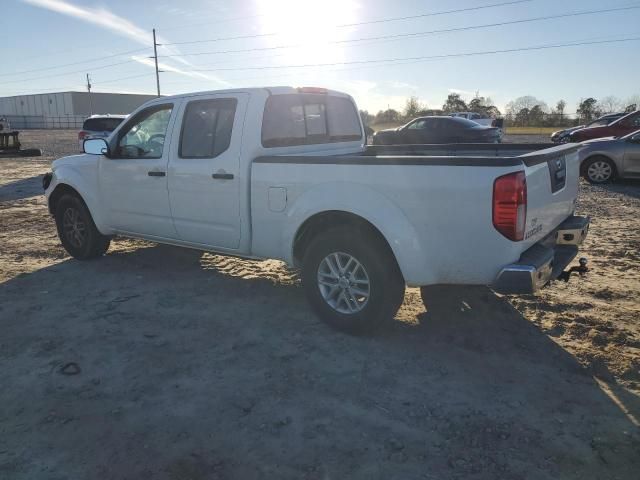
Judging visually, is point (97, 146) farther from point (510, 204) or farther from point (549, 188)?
point (549, 188)

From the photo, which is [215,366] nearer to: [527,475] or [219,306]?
[219,306]

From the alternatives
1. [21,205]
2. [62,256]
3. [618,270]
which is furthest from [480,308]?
[21,205]

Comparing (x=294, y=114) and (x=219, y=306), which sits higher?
(x=294, y=114)

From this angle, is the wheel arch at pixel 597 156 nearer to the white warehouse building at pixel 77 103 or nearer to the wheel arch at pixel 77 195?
the wheel arch at pixel 77 195

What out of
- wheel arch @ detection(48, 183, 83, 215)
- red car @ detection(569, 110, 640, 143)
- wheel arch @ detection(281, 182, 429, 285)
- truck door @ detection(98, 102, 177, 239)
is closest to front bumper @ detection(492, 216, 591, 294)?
wheel arch @ detection(281, 182, 429, 285)

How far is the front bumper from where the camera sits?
320 centimetres

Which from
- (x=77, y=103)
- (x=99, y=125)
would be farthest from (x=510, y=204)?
(x=77, y=103)

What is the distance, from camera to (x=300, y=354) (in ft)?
12.2

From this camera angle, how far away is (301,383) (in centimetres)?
332

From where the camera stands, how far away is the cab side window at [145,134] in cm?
517

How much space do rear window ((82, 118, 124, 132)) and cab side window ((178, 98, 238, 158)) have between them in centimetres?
1153

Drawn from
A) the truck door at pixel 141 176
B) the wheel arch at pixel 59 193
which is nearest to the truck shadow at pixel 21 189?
the wheel arch at pixel 59 193

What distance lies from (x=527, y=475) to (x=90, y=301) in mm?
4029

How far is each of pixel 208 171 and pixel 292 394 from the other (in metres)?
2.31
